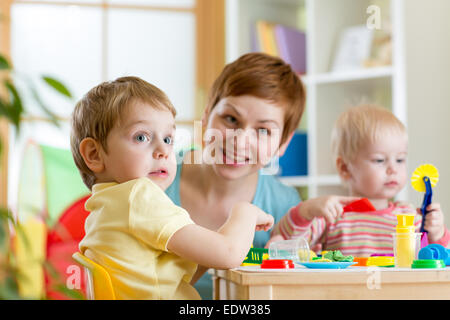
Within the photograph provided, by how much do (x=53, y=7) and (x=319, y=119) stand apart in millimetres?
1565

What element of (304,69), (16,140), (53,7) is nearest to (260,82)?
(16,140)

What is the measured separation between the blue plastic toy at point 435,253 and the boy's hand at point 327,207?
0.78 feet

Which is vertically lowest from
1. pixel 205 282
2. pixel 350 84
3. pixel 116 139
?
pixel 205 282

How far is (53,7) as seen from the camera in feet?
10.5

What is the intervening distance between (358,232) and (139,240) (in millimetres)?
673

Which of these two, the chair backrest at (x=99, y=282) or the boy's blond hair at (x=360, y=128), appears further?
the boy's blond hair at (x=360, y=128)

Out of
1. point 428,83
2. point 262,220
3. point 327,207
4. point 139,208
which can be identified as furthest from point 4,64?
point 428,83

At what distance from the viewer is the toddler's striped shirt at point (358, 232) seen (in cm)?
140

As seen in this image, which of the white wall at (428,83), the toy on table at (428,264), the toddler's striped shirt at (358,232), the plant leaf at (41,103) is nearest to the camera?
the plant leaf at (41,103)

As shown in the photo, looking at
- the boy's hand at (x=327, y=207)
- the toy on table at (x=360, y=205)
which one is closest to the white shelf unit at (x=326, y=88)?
the toy on table at (x=360, y=205)

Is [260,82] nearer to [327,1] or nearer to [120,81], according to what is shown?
[120,81]

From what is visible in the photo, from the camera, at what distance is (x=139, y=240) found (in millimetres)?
938

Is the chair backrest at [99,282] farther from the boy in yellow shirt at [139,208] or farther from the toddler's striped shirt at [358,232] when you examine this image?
the toddler's striped shirt at [358,232]

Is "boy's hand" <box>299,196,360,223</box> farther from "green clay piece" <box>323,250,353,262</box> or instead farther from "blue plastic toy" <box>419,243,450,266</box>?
"blue plastic toy" <box>419,243,450,266</box>
